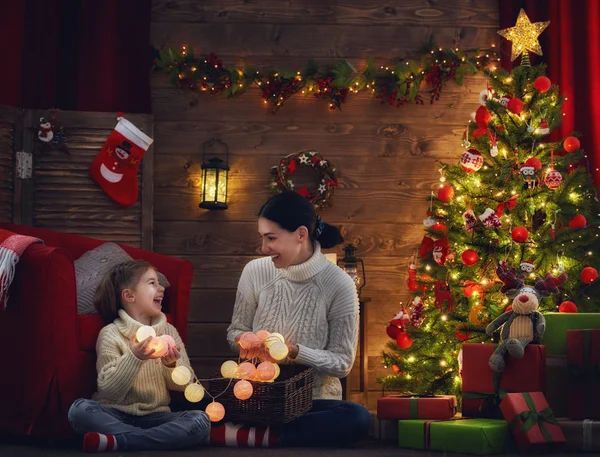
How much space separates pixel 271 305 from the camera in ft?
10.3

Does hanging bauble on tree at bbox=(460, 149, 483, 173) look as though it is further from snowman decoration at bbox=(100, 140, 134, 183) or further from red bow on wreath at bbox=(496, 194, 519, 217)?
snowman decoration at bbox=(100, 140, 134, 183)

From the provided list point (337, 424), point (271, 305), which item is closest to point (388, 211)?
point (271, 305)

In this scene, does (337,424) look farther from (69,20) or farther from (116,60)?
(69,20)

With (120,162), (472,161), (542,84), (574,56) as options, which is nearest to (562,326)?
(472,161)

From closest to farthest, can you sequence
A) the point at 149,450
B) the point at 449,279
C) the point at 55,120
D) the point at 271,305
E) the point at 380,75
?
the point at 149,450 → the point at 271,305 → the point at 449,279 → the point at 55,120 → the point at 380,75

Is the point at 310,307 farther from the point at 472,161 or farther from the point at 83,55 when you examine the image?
the point at 83,55

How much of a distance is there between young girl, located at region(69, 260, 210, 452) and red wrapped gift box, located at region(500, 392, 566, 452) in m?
1.03

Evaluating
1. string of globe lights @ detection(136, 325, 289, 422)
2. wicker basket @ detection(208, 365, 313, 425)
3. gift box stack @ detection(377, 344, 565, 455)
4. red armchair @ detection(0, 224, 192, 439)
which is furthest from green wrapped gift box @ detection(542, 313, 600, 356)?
red armchair @ detection(0, 224, 192, 439)

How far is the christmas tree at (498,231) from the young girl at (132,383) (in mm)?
1379

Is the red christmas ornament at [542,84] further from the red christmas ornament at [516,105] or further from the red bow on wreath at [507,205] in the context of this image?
the red bow on wreath at [507,205]

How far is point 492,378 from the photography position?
10.2 ft

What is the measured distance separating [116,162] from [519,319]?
2230mm

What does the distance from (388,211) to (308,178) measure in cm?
49

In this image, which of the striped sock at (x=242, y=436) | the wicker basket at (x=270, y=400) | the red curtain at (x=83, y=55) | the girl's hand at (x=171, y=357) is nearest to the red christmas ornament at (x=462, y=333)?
the wicker basket at (x=270, y=400)
